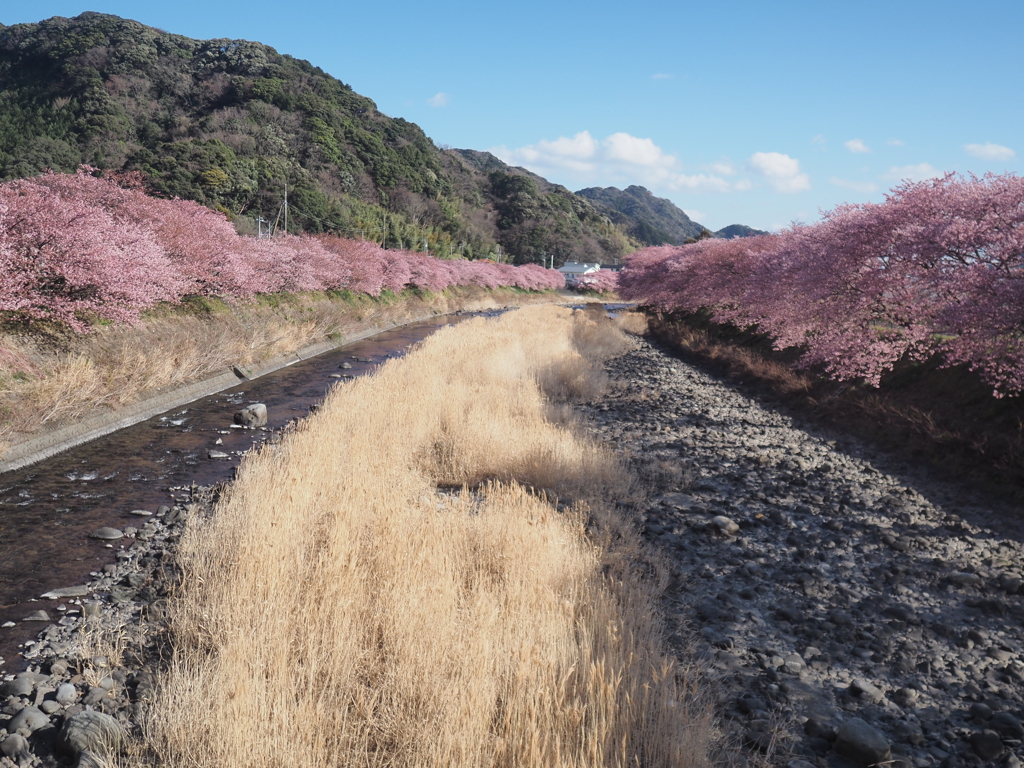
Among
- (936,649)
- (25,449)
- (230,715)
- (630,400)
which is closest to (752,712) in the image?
(936,649)

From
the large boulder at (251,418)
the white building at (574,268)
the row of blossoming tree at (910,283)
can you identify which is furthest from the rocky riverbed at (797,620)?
the white building at (574,268)

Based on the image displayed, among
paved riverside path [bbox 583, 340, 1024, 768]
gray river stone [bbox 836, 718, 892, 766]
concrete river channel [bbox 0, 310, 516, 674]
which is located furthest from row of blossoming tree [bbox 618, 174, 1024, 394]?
concrete river channel [bbox 0, 310, 516, 674]

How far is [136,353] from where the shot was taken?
14.1m

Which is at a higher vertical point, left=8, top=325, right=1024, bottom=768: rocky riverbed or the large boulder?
the large boulder

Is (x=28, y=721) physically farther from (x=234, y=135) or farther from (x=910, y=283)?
(x=234, y=135)

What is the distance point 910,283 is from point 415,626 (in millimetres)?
12811

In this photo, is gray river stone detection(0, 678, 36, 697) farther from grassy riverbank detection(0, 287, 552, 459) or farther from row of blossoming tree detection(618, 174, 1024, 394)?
row of blossoming tree detection(618, 174, 1024, 394)

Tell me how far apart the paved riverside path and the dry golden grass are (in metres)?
0.72

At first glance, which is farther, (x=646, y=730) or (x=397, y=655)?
(x=397, y=655)

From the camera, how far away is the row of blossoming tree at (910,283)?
9.74 metres

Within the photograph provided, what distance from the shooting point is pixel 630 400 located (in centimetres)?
1714

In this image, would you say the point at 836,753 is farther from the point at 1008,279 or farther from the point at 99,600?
the point at 1008,279

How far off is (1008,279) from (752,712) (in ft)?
27.8

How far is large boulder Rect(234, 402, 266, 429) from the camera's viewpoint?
1326 centimetres
